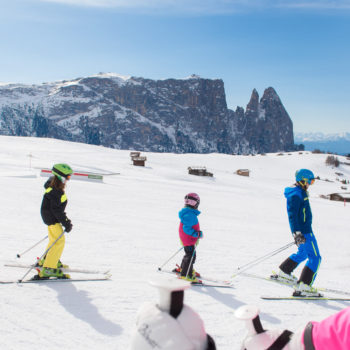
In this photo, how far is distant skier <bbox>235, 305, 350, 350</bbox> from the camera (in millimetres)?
1534

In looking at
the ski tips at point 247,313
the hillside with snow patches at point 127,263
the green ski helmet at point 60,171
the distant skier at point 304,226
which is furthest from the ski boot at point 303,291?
the ski tips at point 247,313

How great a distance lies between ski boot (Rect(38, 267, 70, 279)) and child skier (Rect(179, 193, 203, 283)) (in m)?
2.08

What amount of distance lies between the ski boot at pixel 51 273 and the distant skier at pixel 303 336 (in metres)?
4.49

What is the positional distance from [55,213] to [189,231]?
229cm

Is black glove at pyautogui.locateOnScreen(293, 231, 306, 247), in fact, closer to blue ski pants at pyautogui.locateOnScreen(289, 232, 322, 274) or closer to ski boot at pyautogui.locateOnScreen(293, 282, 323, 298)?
blue ski pants at pyautogui.locateOnScreen(289, 232, 322, 274)

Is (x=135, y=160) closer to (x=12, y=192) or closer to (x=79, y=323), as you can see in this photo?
(x=12, y=192)

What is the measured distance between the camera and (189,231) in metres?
5.87

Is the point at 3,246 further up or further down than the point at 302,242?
further down

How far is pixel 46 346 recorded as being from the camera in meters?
3.43

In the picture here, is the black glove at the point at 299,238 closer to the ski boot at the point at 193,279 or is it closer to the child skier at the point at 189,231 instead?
the child skier at the point at 189,231

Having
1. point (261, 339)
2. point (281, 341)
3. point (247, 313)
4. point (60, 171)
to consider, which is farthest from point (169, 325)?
point (60, 171)

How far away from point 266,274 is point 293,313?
2286 mm

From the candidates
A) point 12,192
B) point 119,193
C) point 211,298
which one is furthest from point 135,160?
point 211,298

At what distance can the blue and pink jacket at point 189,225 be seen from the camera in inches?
229
